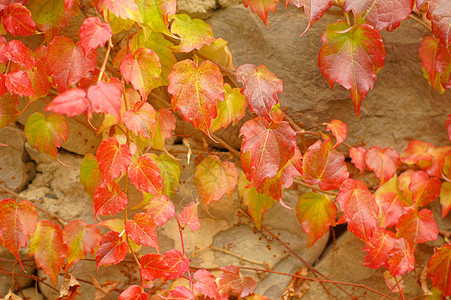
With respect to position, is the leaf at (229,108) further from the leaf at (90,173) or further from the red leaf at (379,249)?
the red leaf at (379,249)

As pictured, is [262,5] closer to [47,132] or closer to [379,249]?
[47,132]

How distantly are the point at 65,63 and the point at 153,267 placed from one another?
566 mm

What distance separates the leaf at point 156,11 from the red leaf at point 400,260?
0.98 metres

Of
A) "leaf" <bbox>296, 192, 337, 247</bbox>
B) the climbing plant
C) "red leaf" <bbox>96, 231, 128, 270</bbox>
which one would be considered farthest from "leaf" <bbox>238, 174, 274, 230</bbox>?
"red leaf" <bbox>96, 231, 128, 270</bbox>

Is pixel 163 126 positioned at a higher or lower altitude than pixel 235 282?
higher

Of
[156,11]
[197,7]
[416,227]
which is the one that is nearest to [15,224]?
[156,11]

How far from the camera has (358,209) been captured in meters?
1.06

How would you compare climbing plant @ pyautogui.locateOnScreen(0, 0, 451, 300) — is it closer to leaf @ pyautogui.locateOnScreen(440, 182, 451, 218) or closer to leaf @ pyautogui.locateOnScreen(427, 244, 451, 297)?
leaf @ pyautogui.locateOnScreen(427, 244, 451, 297)

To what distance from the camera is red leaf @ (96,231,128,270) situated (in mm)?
915

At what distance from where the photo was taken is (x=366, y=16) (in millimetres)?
942

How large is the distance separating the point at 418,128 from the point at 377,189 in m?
0.31

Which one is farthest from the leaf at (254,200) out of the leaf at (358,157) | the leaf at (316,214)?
the leaf at (358,157)

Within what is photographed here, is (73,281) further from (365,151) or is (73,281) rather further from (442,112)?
(442,112)

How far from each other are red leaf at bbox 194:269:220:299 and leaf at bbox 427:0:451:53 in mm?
909
